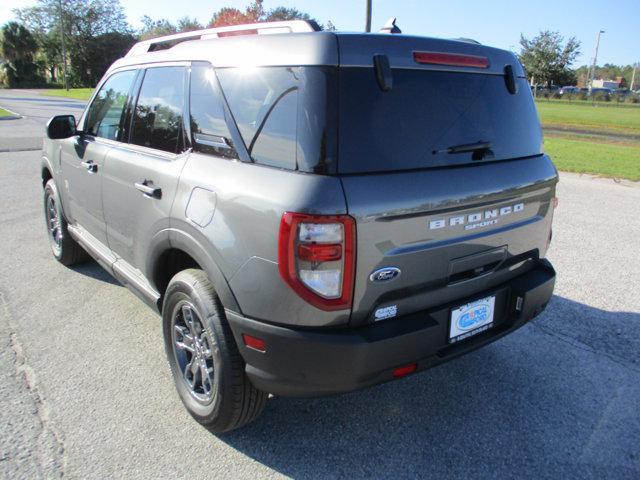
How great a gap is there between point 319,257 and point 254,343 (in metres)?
0.52

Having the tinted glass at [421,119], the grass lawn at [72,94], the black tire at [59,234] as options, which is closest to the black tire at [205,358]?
the tinted glass at [421,119]

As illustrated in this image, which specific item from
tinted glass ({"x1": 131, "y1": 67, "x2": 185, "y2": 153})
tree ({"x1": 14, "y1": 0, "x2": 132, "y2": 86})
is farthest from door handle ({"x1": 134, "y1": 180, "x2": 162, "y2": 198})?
tree ({"x1": 14, "y1": 0, "x2": 132, "y2": 86})

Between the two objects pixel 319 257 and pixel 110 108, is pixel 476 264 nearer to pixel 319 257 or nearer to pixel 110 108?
pixel 319 257

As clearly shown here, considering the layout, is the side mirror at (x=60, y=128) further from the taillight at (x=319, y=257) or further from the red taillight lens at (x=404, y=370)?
the red taillight lens at (x=404, y=370)

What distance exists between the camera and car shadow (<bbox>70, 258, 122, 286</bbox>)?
476cm

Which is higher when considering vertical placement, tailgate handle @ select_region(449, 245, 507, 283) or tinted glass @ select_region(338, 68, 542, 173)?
tinted glass @ select_region(338, 68, 542, 173)

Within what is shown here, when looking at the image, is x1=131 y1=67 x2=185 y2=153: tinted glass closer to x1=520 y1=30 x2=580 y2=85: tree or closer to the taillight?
the taillight

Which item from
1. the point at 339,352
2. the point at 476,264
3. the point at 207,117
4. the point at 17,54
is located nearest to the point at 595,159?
the point at 476,264

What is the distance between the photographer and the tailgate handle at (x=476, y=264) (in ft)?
8.04

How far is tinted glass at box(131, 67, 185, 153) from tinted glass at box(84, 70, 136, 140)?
0.96ft

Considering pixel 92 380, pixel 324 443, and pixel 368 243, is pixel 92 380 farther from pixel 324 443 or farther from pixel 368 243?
pixel 368 243

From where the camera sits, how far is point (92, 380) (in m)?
3.18

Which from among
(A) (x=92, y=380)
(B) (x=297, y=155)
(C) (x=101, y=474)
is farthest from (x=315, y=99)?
(A) (x=92, y=380)

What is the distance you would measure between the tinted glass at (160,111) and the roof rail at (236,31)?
0.34 meters
